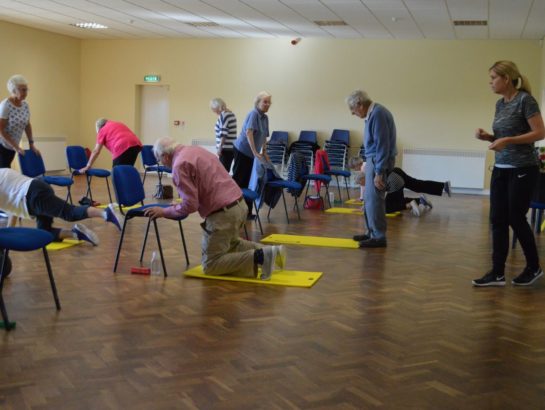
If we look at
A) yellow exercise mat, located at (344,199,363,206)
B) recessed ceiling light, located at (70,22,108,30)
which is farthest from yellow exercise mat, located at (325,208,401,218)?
recessed ceiling light, located at (70,22,108,30)

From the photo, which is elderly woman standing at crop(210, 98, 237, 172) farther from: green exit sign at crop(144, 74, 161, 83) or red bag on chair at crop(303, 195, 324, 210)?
green exit sign at crop(144, 74, 161, 83)

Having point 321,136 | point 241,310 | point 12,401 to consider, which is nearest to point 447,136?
point 321,136

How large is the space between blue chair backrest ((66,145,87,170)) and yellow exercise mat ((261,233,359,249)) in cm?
314

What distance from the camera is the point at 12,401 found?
2549 mm

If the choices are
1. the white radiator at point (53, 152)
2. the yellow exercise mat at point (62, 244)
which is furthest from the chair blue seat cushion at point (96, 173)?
the white radiator at point (53, 152)

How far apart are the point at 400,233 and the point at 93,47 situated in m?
9.76

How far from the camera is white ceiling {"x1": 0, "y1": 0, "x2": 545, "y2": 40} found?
889 cm

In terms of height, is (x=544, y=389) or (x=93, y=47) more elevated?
(x=93, y=47)

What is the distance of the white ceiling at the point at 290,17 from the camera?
8.89m

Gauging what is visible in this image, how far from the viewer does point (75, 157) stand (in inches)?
327

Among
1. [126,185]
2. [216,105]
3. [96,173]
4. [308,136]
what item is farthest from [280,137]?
[126,185]

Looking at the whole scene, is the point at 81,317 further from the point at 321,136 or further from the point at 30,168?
the point at 321,136

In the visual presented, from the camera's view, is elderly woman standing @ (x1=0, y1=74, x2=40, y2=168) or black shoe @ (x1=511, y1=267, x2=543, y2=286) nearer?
black shoe @ (x1=511, y1=267, x2=543, y2=286)

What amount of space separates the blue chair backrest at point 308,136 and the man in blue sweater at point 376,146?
679cm
